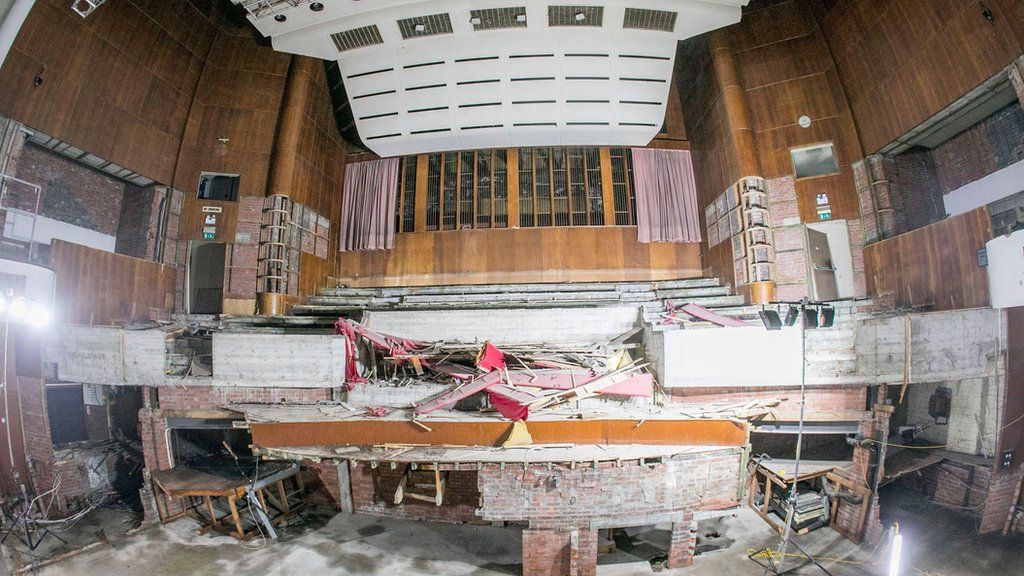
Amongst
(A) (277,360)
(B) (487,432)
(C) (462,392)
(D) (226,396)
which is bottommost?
(B) (487,432)

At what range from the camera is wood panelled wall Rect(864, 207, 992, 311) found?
20.9ft

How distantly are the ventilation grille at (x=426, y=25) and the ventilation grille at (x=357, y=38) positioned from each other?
64 cm

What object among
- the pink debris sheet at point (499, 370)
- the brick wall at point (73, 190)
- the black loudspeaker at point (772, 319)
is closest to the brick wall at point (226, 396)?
the pink debris sheet at point (499, 370)

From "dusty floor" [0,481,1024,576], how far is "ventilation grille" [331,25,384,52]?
1081cm

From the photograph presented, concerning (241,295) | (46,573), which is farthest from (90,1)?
(46,573)

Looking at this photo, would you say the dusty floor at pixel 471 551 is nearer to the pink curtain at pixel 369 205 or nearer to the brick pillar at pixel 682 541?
the brick pillar at pixel 682 541

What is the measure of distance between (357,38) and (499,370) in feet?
29.8

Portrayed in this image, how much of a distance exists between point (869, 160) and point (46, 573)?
16.4 metres

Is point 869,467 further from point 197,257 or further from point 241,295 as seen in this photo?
point 197,257

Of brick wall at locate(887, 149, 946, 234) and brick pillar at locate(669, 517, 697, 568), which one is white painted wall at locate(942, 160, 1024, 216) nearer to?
brick wall at locate(887, 149, 946, 234)

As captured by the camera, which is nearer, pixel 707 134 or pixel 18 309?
pixel 18 309

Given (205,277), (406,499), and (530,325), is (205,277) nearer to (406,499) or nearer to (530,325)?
(406,499)

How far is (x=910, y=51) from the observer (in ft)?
25.8

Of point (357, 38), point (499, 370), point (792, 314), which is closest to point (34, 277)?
point (357, 38)
